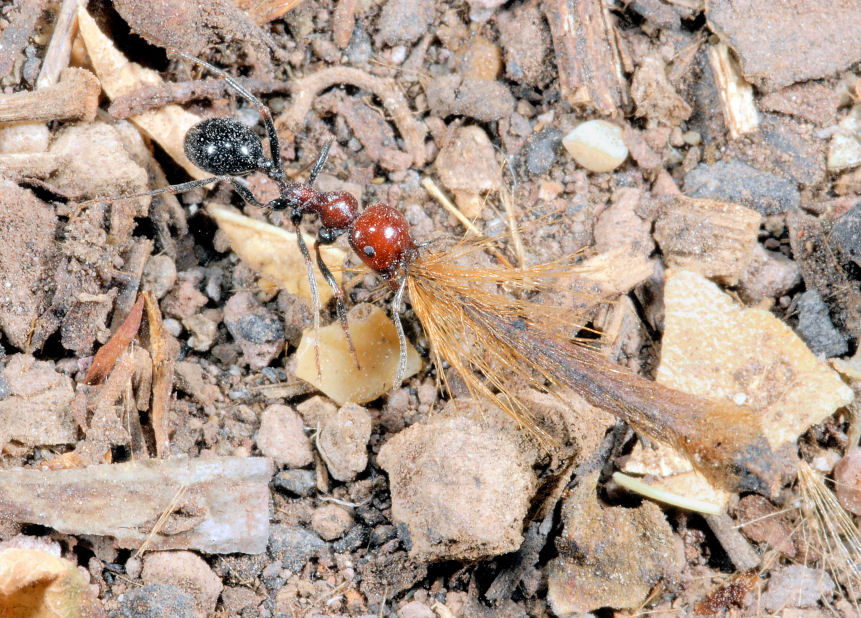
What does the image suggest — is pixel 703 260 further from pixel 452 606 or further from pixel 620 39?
pixel 452 606

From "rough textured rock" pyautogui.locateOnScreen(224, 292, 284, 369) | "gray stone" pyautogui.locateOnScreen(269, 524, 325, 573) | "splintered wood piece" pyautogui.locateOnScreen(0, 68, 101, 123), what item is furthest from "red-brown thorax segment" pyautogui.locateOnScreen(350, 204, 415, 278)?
"splintered wood piece" pyautogui.locateOnScreen(0, 68, 101, 123)

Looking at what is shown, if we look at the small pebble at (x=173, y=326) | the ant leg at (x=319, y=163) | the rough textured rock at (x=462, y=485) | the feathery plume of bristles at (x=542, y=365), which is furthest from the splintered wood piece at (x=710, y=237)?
the small pebble at (x=173, y=326)

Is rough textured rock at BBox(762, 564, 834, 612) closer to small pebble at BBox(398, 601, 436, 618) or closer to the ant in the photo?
small pebble at BBox(398, 601, 436, 618)

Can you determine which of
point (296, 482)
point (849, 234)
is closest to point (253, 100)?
point (296, 482)

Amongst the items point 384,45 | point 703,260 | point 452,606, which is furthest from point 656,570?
point 384,45

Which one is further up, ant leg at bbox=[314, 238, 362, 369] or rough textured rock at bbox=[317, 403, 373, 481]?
ant leg at bbox=[314, 238, 362, 369]

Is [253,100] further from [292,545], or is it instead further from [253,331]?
[292,545]
